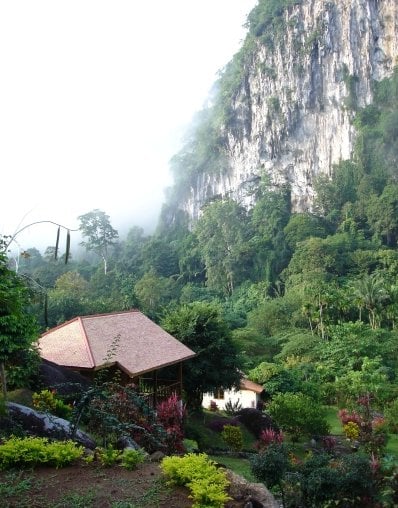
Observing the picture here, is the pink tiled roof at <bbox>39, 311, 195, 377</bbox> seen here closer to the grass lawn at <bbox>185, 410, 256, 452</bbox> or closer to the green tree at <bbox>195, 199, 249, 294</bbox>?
the grass lawn at <bbox>185, 410, 256, 452</bbox>

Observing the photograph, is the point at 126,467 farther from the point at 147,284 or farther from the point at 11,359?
the point at 147,284

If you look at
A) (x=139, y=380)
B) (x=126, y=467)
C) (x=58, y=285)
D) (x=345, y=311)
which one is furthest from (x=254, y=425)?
(x=58, y=285)

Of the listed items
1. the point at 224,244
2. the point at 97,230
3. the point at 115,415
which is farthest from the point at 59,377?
the point at 97,230

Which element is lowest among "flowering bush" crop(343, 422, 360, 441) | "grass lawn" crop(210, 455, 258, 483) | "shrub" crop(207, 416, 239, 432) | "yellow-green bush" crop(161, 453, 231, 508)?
"grass lawn" crop(210, 455, 258, 483)

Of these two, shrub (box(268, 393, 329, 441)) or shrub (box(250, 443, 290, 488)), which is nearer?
Answer: shrub (box(250, 443, 290, 488))

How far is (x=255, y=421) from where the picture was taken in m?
19.1

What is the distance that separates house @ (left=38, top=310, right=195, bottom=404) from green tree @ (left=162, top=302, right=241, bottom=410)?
3.63ft

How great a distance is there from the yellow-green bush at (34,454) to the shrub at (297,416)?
1214cm

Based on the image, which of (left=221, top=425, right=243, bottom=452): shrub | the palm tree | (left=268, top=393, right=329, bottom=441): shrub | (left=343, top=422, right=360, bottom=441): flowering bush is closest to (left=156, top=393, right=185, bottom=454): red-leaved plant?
(left=221, top=425, right=243, bottom=452): shrub

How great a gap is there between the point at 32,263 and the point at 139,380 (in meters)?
67.1

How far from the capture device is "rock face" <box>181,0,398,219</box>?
224 feet

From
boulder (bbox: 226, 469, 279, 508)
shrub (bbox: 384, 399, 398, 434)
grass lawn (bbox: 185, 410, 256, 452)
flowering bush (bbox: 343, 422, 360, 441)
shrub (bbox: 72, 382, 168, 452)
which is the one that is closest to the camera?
boulder (bbox: 226, 469, 279, 508)

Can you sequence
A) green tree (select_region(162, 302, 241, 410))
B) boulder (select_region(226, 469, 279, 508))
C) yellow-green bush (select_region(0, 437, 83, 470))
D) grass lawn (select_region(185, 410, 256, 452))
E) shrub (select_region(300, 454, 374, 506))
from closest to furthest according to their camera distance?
boulder (select_region(226, 469, 279, 508)) < shrub (select_region(300, 454, 374, 506)) < yellow-green bush (select_region(0, 437, 83, 470)) < grass lawn (select_region(185, 410, 256, 452)) < green tree (select_region(162, 302, 241, 410))

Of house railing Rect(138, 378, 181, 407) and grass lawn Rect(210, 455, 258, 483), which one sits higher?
house railing Rect(138, 378, 181, 407)
